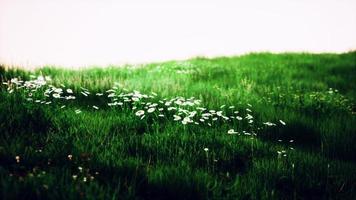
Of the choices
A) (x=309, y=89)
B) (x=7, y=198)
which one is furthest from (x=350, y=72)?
(x=7, y=198)

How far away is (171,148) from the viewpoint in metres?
3.71

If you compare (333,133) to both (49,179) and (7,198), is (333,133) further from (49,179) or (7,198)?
(7,198)

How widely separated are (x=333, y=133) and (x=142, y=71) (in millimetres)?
4807

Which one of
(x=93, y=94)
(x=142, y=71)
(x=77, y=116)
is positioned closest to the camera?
(x=77, y=116)

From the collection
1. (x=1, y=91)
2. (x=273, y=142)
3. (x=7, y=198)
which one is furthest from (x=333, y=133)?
(x=1, y=91)

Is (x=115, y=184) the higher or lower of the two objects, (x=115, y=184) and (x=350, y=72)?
the lower

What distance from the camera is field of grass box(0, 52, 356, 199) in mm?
2830

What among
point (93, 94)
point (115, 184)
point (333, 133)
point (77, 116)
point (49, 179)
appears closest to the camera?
point (49, 179)

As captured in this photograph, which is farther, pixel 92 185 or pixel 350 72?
pixel 350 72

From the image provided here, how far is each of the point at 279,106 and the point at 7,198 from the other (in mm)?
4643

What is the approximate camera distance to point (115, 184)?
279 cm

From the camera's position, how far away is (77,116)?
167 inches

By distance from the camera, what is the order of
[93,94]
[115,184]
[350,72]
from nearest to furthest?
[115,184] < [93,94] < [350,72]

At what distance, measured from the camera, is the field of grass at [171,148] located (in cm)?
283
